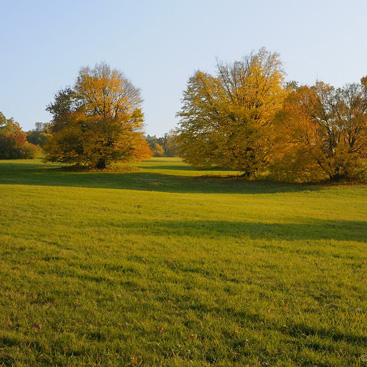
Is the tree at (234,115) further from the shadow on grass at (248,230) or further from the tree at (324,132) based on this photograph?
the shadow on grass at (248,230)

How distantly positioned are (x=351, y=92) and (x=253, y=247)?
24.5 meters

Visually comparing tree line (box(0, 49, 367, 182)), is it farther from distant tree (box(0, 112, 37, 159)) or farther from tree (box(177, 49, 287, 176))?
distant tree (box(0, 112, 37, 159))

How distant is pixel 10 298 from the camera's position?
4473 mm

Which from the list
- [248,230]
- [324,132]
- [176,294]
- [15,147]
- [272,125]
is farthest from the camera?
[15,147]

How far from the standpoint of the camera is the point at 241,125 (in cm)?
3053

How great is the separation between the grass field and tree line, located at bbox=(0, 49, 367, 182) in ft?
62.6

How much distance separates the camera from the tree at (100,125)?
110ft

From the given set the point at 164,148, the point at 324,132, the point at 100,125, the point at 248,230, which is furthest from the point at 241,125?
the point at 164,148

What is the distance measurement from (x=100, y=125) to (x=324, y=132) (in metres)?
22.6

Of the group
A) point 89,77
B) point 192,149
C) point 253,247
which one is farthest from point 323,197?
point 89,77

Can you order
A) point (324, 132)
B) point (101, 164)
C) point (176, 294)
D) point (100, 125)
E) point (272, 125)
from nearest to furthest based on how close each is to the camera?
point (176, 294) → point (324, 132) → point (272, 125) → point (100, 125) → point (101, 164)

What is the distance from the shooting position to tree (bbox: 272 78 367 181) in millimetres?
25891

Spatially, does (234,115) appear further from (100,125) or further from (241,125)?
(100,125)

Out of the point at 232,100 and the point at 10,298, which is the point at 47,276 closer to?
the point at 10,298
